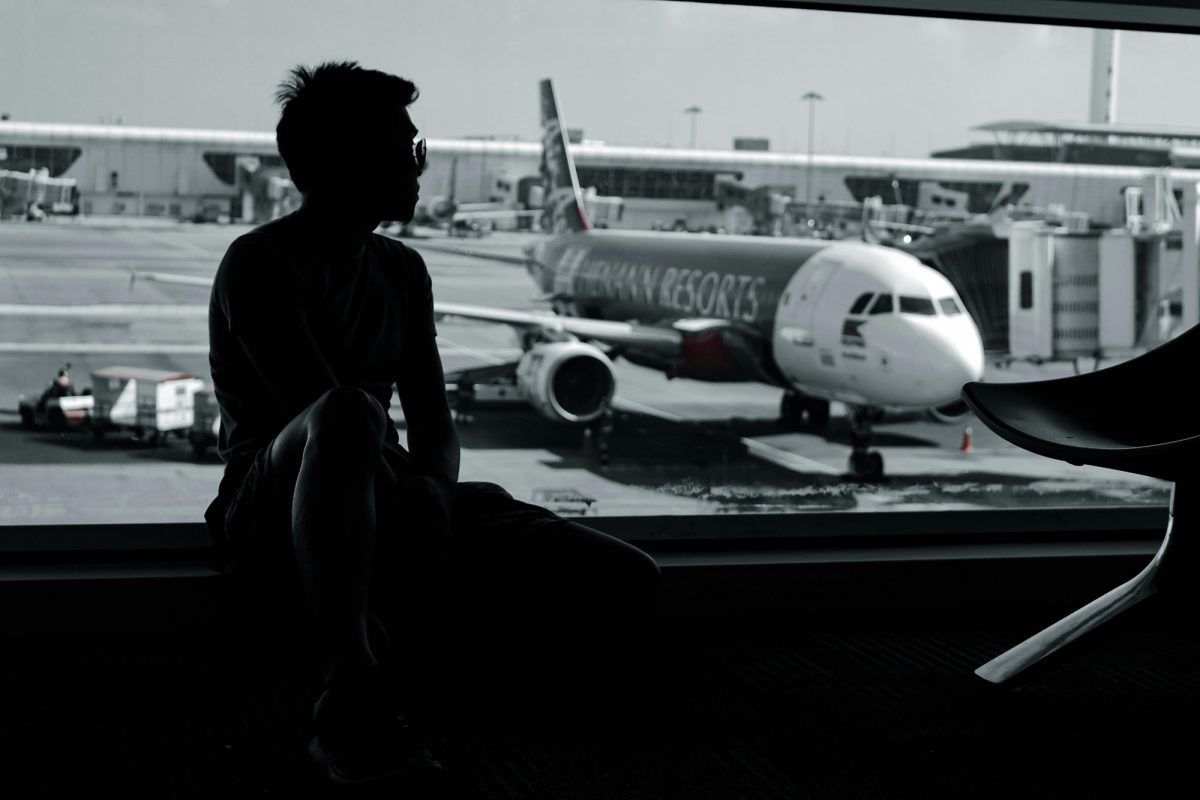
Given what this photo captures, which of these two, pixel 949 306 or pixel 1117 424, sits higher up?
pixel 949 306

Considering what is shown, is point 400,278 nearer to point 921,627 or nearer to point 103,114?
point 921,627

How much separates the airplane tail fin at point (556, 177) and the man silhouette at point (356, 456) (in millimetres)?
9369

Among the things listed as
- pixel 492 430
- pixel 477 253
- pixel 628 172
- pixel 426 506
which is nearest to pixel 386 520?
pixel 426 506

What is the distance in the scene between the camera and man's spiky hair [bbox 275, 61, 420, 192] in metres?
1.10

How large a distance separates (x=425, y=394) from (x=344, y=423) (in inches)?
10.8

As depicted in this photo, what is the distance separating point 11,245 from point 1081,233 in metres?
6.14

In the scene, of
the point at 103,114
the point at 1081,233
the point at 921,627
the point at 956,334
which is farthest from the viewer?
the point at 1081,233

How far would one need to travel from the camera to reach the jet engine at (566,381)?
6.87m

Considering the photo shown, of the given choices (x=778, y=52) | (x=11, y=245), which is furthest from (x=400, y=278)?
(x=11, y=245)

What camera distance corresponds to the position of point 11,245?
286 centimetres

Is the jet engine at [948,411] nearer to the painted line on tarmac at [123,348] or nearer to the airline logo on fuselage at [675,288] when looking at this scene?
the airline logo on fuselage at [675,288]

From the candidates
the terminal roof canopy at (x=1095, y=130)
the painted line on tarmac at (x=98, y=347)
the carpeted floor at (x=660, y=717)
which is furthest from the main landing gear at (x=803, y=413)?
the carpeted floor at (x=660, y=717)

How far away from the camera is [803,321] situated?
7.11 m

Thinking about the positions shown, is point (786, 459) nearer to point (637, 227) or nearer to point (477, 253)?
point (637, 227)
